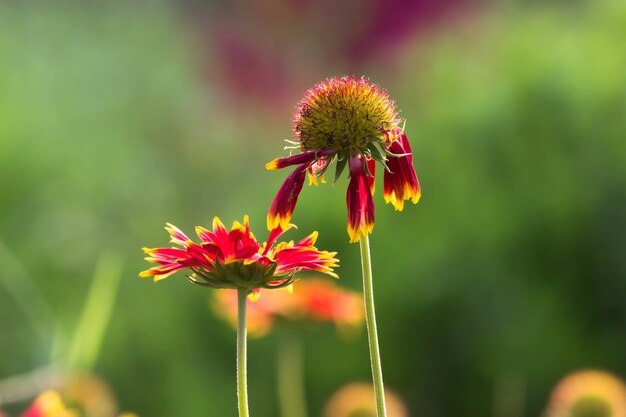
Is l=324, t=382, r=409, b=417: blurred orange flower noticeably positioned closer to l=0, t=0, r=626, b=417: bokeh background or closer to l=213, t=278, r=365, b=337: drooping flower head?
l=213, t=278, r=365, b=337: drooping flower head

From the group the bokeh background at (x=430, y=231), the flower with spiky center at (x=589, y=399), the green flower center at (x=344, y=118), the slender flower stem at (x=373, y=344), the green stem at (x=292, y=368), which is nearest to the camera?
the slender flower stem at (x=373, y=344)

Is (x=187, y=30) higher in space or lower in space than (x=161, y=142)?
higher

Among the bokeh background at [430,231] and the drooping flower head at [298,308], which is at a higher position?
the bokeh background at [430,231]

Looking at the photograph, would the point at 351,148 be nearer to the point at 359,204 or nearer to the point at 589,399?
the point at 359,204

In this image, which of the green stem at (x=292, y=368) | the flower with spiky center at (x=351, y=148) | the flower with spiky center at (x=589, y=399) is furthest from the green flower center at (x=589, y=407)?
the flower with spiky center at (x=351, y=148)

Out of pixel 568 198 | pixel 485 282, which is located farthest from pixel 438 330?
pixel 568 198

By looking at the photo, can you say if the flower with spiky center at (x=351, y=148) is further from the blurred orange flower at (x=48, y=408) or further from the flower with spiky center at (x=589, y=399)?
the flower with spiky center at (x=589, y=399)

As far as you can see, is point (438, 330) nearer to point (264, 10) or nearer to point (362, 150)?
point (362, 150)
